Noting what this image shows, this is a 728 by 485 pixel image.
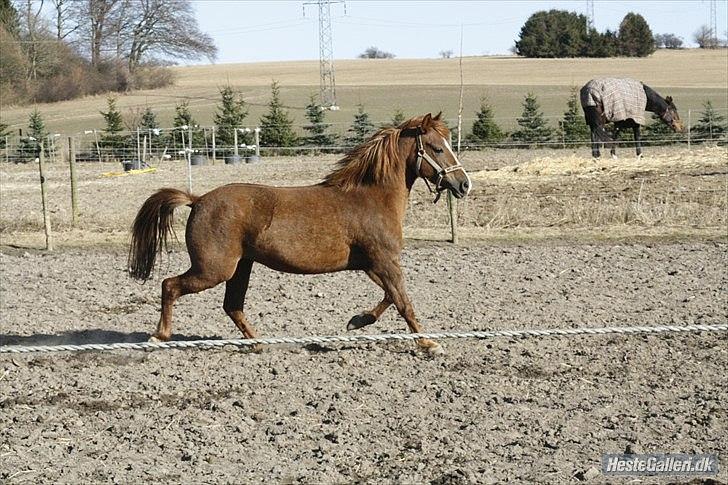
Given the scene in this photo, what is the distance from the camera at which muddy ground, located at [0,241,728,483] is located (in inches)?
197

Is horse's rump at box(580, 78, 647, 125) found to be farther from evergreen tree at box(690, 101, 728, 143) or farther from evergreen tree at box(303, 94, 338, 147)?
evergreen tree at box(303, 94, 338, 147)

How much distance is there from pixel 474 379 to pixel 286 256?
1669mm

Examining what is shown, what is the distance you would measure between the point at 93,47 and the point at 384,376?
52.1m

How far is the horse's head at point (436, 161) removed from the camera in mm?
7352

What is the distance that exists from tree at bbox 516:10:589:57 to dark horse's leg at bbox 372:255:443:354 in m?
63.3

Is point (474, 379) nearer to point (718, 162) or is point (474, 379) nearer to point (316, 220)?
point (316, 220)

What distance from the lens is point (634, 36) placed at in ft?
222

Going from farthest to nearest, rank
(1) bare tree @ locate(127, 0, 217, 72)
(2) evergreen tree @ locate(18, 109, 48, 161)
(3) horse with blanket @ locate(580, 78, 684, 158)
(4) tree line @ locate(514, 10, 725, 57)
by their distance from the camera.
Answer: (4) tree line @ locate(514, 10, 725, 57) < (1) bare tree @ locate(127, 0, 217, 72) < (2) evergreen tree @ locate(18, 109, 48, 161) < (3) horse with blanket @ locate(580, 78, 684, 158)

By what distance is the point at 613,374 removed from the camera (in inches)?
259

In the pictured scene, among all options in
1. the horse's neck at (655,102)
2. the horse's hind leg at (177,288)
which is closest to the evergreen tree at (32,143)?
the horse's neck at (655,102)

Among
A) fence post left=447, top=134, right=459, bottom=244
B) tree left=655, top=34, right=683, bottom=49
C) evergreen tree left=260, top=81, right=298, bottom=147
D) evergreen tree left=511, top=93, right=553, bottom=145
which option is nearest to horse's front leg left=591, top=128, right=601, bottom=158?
evergreen tree left=511, top=93, right=553, bottom=145

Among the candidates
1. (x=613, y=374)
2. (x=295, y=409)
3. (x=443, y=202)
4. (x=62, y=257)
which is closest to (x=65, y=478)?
(x=295, y=409)

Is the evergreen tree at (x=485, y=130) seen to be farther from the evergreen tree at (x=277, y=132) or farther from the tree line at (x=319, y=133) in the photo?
the evergreen tree at (x=277, y=132)

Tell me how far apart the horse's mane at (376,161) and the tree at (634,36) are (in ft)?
210
